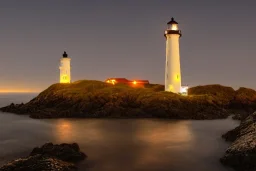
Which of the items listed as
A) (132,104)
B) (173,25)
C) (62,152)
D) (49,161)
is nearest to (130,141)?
(62,152)

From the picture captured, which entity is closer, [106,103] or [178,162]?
[178,162]

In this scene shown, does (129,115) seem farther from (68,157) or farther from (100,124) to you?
(68,157)

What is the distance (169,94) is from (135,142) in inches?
757

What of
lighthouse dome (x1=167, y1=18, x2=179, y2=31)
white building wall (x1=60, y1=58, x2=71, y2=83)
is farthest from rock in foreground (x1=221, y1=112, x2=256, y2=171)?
white building wall (x1=60, y1=58, x2=71, y2=83)

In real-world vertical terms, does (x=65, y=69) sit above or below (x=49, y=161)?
above

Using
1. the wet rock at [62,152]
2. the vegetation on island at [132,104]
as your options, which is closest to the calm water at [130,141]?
the wet rock at [62,152]

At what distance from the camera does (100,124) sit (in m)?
31.9

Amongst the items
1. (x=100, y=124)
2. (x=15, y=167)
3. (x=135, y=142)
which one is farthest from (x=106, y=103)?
(x=15, y=167)

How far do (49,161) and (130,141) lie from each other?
33.3 ft

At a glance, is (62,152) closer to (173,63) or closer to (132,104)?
(132,104)

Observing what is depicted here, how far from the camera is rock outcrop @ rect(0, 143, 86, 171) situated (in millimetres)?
13007

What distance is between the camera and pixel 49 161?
13367 mm

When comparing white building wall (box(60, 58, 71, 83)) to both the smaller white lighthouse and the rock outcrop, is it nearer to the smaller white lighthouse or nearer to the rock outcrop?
the smaller white lighthouse

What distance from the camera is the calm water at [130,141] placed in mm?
16156
